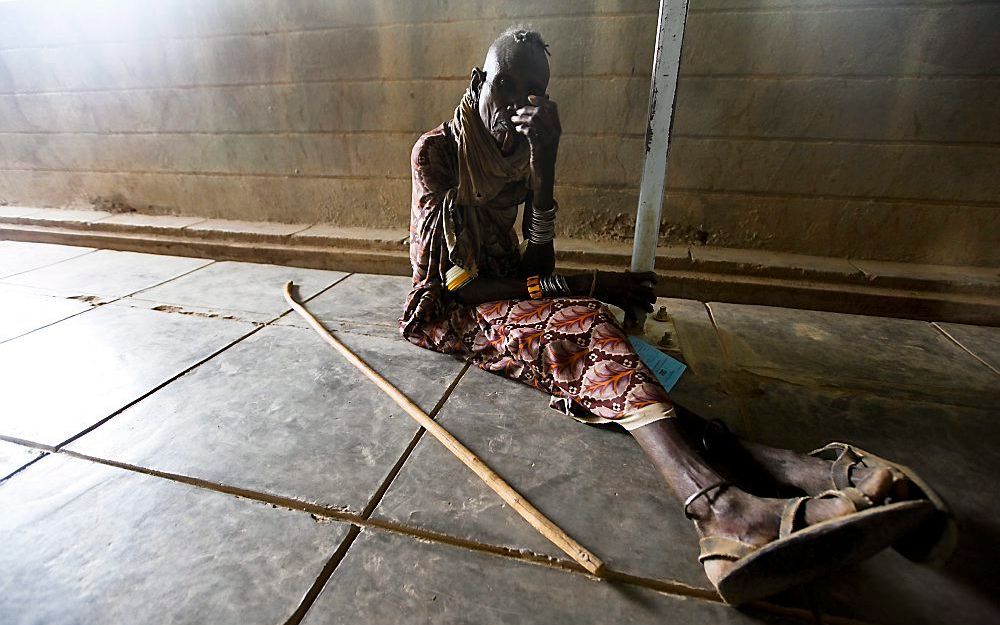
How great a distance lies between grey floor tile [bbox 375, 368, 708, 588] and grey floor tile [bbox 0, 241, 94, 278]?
3875 mm

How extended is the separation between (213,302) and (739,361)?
9.55ft

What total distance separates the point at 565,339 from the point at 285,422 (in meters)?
1.06

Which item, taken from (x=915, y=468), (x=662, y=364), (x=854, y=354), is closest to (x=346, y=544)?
(x=662, y=364)

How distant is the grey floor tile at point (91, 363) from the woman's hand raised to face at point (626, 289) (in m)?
1.82

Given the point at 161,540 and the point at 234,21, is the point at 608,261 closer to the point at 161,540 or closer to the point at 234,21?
the point at 161,540

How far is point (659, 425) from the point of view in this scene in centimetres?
132

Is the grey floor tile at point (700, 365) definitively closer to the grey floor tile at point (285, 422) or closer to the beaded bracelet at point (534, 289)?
the beaded bracelet at point (534, 289)

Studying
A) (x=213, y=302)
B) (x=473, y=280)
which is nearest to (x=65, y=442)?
(x=213, y=302)

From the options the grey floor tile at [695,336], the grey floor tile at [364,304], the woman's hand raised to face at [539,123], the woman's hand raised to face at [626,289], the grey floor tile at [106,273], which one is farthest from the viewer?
the grey floor tile at [106,273]

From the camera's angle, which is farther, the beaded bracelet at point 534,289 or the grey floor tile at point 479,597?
the beaded bracelet at point 534,289

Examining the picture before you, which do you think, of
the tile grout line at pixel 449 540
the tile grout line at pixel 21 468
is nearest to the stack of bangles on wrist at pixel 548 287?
the tile grout line at pixel 449 540

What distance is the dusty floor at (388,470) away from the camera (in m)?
1.07

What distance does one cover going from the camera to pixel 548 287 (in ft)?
6.03

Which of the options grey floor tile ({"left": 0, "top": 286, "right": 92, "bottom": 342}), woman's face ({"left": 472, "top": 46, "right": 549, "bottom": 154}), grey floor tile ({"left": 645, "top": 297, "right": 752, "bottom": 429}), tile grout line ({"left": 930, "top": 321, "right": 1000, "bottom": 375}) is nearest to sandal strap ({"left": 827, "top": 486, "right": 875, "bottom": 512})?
grey floor tile ({"left": 645, "top": 297, "right": 752, "bottom": 429})
